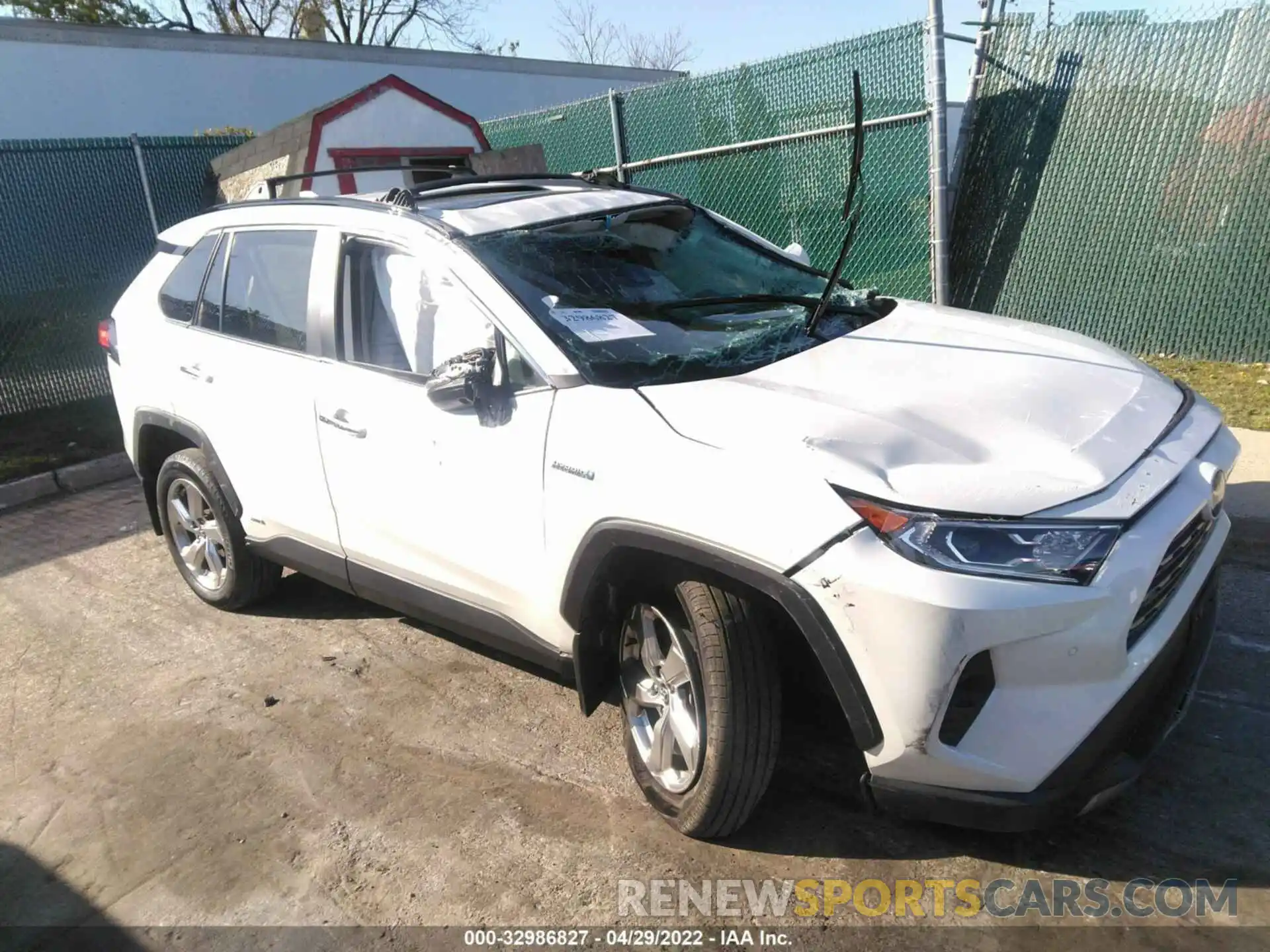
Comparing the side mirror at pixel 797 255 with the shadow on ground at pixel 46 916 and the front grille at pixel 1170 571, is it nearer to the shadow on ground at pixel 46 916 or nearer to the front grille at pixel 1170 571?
the front grille at pixel 1170 571

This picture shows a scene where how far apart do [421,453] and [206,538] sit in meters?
1.98

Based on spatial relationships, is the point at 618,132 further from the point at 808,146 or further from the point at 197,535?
the point at 197,535

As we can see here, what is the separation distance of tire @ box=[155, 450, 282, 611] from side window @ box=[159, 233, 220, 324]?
0.65 m

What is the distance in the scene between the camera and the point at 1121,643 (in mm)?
2178

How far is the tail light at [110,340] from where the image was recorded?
479 cm

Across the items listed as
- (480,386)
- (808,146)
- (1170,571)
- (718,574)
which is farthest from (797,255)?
(808,146)

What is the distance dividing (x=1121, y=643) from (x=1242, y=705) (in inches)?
52.1

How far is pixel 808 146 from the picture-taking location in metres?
8.12

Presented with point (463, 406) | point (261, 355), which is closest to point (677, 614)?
point (463, 406)

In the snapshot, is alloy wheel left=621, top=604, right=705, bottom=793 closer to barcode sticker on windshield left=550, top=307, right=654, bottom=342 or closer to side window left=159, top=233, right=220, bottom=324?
barcode sticker on windshield left=550, top=307, right=654, bottom=342

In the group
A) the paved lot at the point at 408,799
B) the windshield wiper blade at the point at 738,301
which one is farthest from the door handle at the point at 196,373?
the windshield wiper blade at the point at 738,301

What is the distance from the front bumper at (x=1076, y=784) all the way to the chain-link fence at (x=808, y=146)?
5798 mm

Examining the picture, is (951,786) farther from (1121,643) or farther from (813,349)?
(813,349)

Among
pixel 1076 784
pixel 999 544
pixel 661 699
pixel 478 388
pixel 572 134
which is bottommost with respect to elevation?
pixel 661 699
